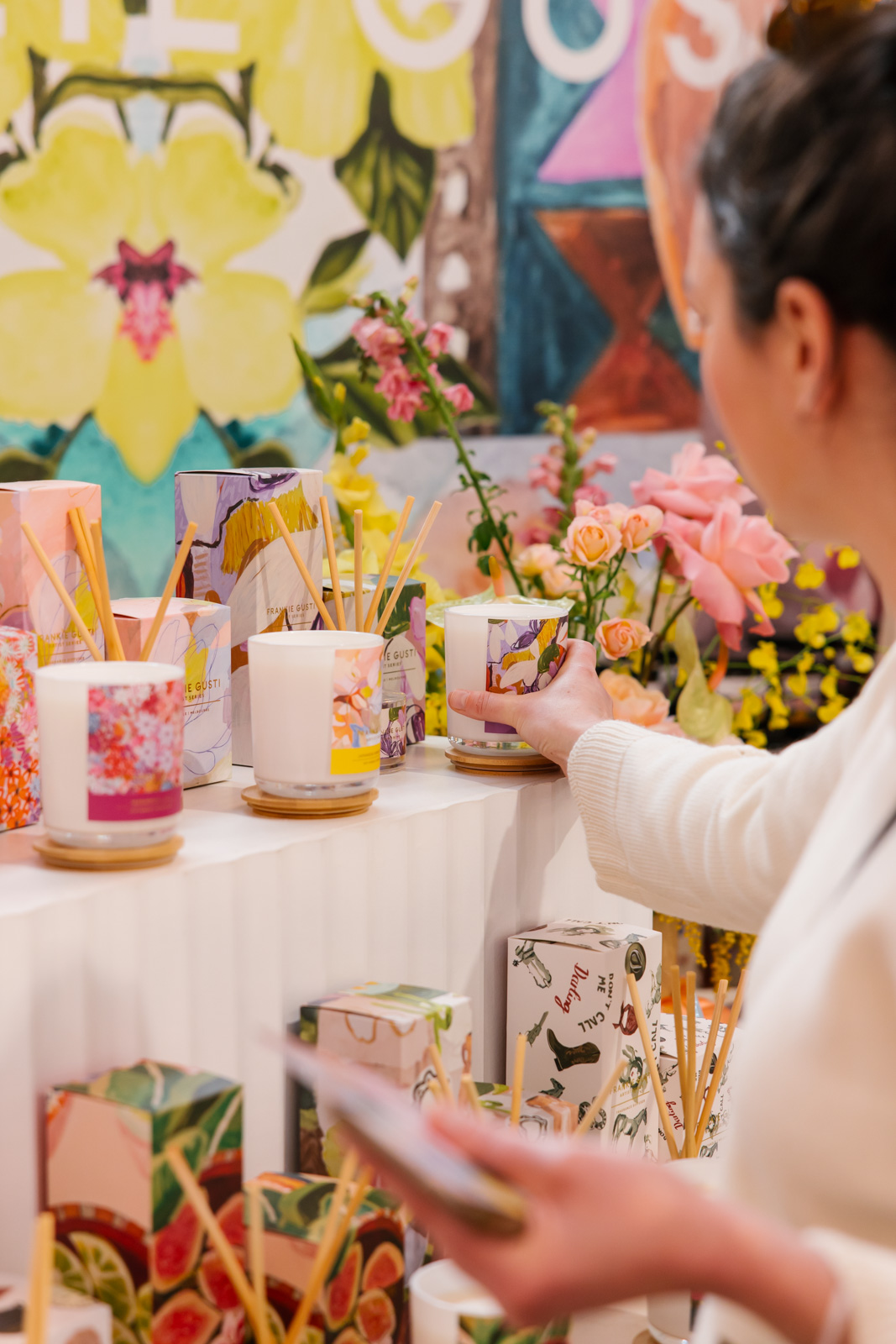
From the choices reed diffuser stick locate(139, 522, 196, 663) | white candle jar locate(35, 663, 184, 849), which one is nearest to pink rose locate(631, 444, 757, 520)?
reed diffuser stick locate(139, 522, 196, 663)

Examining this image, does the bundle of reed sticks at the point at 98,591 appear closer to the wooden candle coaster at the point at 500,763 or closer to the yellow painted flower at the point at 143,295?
the wooden candle coaster at the point at 500,763

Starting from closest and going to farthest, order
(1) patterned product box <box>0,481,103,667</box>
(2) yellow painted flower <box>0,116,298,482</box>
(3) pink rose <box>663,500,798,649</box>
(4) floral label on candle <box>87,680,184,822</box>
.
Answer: (4) floral label on candle <box>87,680,184,822</box>, (1) patterned product box <box>0,481,103,667</box>, (3) pink rose <box>663,500,798,649</box>, (2) yellow painted flower <box>0,116,298,482</box>

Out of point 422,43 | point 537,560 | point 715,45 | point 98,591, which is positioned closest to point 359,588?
point 98,591

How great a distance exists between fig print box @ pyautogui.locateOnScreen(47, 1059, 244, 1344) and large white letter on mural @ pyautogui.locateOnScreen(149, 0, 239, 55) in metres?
1.56

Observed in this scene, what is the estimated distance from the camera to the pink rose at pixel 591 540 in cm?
128

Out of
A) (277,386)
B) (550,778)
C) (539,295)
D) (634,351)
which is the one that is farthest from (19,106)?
(550,778)

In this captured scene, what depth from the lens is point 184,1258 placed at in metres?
0.76

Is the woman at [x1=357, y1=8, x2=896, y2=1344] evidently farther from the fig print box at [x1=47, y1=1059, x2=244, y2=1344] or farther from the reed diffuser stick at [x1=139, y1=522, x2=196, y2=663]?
the reed diffuser stick at [x1=139, y1=522, x2=196, y2=663]

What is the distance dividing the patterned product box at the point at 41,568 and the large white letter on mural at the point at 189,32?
1.14 m

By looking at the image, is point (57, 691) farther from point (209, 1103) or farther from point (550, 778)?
point (550, 778)

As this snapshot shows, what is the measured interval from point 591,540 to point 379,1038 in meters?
0.54

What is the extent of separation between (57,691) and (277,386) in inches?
51.1

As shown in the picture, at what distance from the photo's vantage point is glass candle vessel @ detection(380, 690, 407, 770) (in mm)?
1184

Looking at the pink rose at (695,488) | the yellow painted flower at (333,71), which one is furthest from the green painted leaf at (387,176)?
the pink rose at (695,488)
